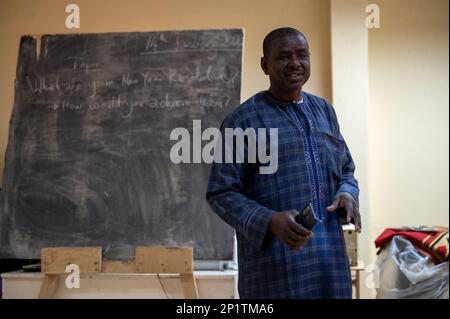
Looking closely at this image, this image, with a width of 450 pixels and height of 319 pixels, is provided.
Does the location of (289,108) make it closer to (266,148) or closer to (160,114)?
(266,148)

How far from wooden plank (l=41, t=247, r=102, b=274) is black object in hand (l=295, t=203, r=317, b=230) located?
5.16ft

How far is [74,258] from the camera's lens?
7.42 ft

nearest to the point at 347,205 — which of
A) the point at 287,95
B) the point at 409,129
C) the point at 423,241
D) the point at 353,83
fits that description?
the point at 287,95

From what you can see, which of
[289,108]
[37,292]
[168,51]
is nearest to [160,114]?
[168,51]

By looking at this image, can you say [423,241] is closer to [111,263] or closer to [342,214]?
[111,263]

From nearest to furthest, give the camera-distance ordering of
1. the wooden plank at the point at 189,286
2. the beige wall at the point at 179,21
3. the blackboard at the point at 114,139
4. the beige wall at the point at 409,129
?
the beige wall at the point at 179,21
the beige wall at the point at 409,129
the wooden plank at the point at 189,286
the blackboard at the point at 114,139

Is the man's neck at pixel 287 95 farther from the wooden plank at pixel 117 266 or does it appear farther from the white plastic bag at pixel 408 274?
the white plastic bag at pixel 408 274

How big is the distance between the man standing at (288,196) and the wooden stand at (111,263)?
1248 mm

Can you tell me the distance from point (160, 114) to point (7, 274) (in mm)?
897

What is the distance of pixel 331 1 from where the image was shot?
1668 mm

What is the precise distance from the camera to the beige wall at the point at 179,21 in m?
1.59

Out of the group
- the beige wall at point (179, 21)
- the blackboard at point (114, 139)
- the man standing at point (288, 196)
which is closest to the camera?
the man standing at point (288, 196)

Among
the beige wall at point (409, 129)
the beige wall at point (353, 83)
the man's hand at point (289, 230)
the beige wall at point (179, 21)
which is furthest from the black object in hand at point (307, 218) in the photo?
the beige wall at point (409, 129)

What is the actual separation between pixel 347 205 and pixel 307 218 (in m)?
0.12
